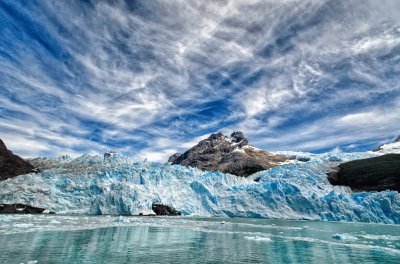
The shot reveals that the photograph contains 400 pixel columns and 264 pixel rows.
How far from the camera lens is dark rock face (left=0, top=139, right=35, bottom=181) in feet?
242

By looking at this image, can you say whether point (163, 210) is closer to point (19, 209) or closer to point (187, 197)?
point (187, 197)

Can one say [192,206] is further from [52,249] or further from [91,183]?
[52,249]

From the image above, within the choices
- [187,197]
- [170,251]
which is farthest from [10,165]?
[170,251]

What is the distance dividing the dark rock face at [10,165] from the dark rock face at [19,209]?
32969 millimetres

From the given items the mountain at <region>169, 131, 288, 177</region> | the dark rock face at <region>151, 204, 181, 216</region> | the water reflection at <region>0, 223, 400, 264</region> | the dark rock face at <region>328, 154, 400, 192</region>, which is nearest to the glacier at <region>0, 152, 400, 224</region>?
the dark rock face at <region>151, 204, 181, 216</region>

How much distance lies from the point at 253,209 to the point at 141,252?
35867mm

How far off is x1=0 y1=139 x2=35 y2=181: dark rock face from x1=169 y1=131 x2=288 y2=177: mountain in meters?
68.0

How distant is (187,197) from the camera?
50.2 m

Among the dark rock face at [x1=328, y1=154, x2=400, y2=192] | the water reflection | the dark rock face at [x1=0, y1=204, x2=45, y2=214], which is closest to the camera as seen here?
the water reflection

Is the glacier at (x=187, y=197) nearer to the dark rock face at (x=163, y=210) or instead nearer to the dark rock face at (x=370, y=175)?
the dark rock face at (x=163, y=210)

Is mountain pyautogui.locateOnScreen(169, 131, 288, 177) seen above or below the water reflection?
above

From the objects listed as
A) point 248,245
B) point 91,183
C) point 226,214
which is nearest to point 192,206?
point 226,214

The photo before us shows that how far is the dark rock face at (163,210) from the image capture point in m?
46.2

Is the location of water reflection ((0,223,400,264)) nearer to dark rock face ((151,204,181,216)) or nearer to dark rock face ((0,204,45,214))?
dark rock face ((151,204,181,216))
